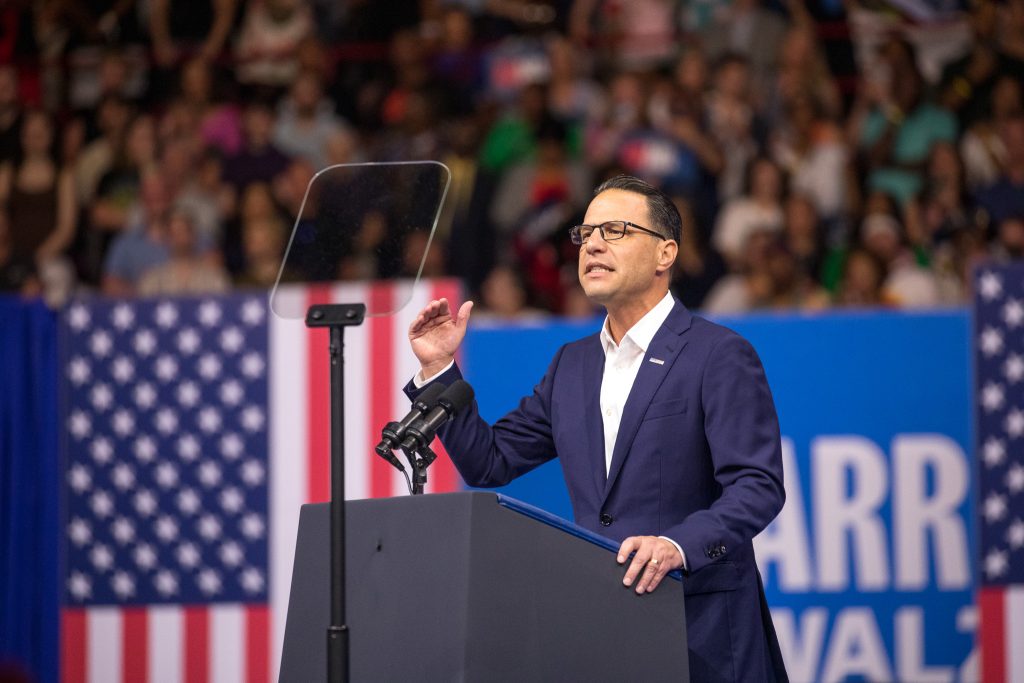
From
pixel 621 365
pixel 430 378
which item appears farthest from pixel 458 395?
pixel 621 365

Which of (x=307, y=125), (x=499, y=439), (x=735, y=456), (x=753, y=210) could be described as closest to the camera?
(x=735, y=456)

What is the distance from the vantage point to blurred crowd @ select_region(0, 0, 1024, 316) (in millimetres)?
6668

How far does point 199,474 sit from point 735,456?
3077 millimetres

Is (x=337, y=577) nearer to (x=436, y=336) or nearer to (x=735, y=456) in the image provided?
(x=436, y=336)

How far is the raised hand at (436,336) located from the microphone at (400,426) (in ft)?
0.80

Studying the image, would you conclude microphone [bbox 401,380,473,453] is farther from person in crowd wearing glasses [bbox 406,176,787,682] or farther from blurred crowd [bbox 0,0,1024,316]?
blurred crowd [bbox 0,0,1024,316]

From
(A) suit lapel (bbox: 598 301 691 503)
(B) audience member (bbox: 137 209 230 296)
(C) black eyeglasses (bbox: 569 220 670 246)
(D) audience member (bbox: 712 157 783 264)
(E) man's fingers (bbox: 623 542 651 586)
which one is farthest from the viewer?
(D) audience member (bbox: 712 157 783 264)

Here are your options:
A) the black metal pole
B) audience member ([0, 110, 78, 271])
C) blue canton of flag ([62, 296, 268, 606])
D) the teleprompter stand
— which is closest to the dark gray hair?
the teleprompter stand

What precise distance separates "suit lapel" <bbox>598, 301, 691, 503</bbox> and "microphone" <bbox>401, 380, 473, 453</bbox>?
38cm

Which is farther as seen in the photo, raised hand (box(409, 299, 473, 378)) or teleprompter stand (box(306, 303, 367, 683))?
raised hand (box(409, 299, 473, 378))

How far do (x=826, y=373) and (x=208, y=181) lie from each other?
393cm

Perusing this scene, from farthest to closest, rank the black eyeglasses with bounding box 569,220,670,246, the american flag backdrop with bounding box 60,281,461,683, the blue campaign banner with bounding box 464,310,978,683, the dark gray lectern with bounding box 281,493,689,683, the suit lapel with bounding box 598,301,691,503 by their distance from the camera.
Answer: the american flag backdrop with bounding box 60,281,461,683, the blue campaign banner with bounding box 464,310,978,683, the black eyeglasses with bounding box 569,220,670,246, the suit lapel with bounding box 598,301,691,503, the dark gray lectern with bounding box 281,493,689,683

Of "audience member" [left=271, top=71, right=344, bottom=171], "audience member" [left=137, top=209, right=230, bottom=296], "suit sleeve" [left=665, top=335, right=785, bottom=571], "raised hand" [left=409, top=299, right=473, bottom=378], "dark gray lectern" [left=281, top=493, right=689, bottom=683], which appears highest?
"audience member" [left=271, top=71, right=344, bottom=171]

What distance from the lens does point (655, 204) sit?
3.06 m
